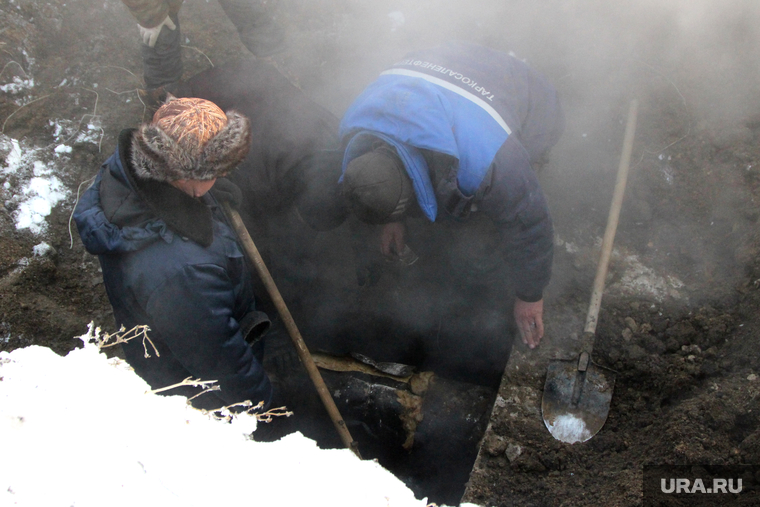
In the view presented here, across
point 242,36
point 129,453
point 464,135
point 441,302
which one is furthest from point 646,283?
point 242,36

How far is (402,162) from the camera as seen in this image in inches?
83.1

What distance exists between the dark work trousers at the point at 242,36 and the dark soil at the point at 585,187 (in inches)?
22.5

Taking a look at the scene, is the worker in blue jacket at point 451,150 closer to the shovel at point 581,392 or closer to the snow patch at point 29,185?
the shovel at point 581,392

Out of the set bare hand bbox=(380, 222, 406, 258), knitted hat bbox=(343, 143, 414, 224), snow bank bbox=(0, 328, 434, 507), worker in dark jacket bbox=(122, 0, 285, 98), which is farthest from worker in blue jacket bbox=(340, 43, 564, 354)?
worker in dark jacket bbox=(122, 0, 285, 98)

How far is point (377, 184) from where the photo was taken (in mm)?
2043

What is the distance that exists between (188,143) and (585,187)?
3104 millimetres

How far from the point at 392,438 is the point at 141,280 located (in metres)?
1.90

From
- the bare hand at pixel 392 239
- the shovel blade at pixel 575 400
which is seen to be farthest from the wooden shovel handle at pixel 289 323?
the shovel blade at pixel 575 400

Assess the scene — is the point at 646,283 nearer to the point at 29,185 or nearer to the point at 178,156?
the point at 178,156

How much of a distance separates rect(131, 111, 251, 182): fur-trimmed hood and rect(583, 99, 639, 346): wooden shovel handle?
2.24 metres

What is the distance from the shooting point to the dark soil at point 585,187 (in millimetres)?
2432

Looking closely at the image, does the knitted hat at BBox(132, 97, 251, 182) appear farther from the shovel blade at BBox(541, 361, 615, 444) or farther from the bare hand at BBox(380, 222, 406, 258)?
the shovel blade at BBox(541, 361, 615, 444)

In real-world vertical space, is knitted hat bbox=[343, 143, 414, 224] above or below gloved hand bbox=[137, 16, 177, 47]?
below

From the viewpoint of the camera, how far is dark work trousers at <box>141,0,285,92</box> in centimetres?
321
